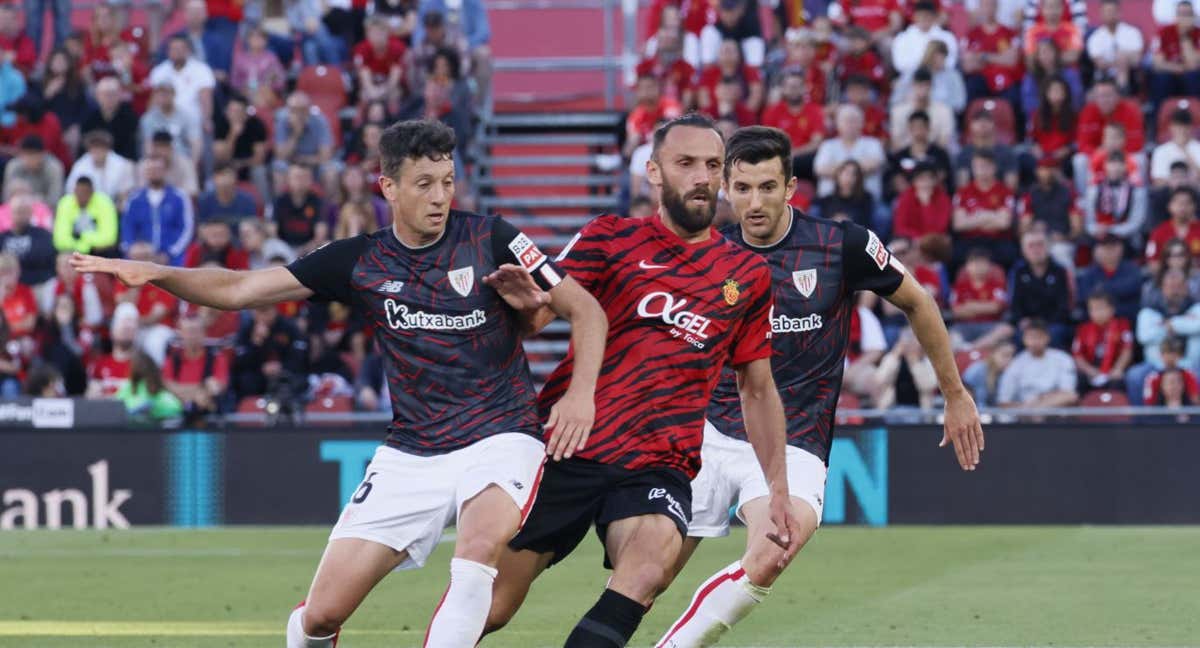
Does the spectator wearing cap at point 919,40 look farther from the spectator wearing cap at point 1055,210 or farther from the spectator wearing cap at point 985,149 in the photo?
the spectator wearing cap at point 1055,210

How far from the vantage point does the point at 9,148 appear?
20.5m

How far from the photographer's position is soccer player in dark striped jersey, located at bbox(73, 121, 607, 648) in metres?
6.71

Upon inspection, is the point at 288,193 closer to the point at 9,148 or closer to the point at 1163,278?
the point at 9,148

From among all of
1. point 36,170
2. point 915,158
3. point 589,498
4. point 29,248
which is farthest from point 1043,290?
point 589,498

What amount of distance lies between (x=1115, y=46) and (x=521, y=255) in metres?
14.1

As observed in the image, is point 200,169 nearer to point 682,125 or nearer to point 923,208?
point 923,208

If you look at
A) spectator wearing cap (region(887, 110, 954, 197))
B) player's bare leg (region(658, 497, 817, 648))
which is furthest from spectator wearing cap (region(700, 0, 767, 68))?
player's bare leg (region(658, 497, 817, 648))

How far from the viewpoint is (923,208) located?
712 inches

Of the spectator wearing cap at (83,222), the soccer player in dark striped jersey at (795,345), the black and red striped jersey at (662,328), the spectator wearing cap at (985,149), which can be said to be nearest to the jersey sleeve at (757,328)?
the black and red striped jersey at (662,328)

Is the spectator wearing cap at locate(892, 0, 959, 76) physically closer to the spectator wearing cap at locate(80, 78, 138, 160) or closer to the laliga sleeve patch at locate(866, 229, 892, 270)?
the spectator wearing cap at locate(80, 78, 138, 160)

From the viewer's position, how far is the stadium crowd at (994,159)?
16719 millimetres

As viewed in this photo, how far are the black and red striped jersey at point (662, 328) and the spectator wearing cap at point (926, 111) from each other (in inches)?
→ 480

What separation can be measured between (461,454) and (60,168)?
14.0 meters

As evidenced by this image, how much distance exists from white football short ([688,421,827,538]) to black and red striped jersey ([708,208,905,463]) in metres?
0.07
